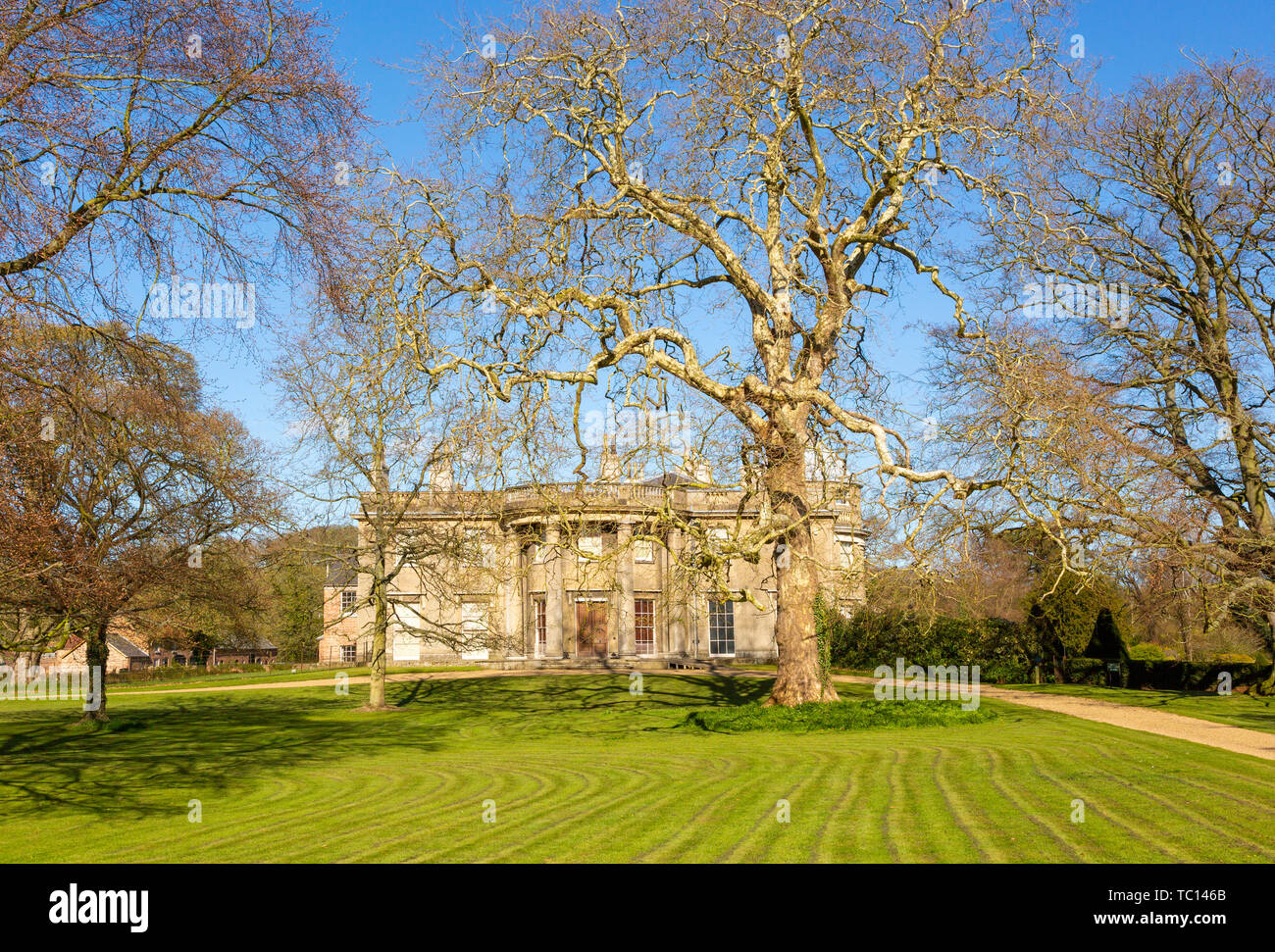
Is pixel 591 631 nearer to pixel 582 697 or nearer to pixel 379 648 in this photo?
pixel 582 697

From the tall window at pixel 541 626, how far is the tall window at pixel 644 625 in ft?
12.7

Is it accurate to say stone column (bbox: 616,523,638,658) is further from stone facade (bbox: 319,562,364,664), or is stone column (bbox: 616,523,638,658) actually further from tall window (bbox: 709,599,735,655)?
stone facade (bbox: 319,562,364,664)

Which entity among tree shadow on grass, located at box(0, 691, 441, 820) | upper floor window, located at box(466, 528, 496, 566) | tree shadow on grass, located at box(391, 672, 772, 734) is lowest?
tree shadow on grass, located at box(391, 672, 772, 734)

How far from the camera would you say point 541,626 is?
42312 mm

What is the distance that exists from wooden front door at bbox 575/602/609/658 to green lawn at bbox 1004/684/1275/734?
17.4 m

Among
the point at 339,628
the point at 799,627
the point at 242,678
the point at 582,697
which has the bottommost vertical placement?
the point at 242,678

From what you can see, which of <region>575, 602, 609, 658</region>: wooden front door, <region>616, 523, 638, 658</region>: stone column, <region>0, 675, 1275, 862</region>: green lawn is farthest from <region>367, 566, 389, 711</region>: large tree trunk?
<region>575, 602, 609, 658</region>: wooden front door

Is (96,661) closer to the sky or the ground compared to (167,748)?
closer to the sky

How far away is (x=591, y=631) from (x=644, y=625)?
239 centimetres

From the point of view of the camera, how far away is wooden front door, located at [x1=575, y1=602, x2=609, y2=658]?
41312 mm

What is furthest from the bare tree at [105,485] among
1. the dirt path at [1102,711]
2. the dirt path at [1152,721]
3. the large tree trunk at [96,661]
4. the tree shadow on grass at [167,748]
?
the dirt path at [1152,721]

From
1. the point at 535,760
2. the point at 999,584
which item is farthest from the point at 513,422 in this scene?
the point at 999,584

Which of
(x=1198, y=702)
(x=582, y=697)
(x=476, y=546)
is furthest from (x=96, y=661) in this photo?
(x=1198, y=702)

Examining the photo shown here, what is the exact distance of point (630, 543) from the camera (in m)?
18.5
